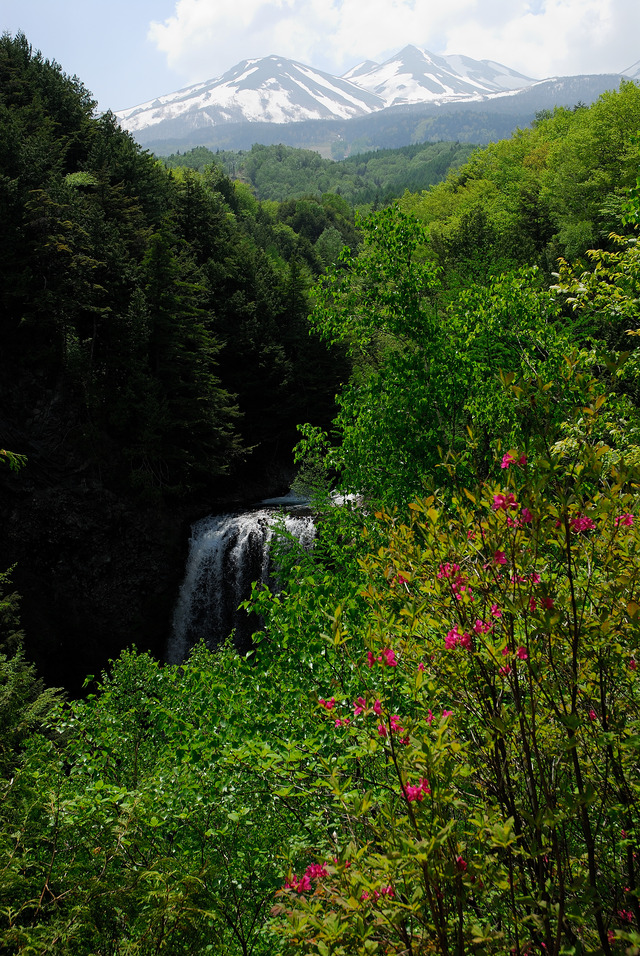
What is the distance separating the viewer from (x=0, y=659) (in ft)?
31.7

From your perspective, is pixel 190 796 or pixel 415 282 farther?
pixel 415 282

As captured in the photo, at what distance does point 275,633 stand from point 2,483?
714 inches

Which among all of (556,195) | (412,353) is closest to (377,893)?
(412,353)

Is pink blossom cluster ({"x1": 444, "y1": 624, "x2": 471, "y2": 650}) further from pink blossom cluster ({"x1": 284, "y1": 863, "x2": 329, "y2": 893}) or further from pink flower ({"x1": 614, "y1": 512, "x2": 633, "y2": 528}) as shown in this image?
pink blossom cluster ({"x1": 284, "y1": 863, "x2": 329, "y2": 893})

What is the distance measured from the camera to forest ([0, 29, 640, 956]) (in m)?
1.83

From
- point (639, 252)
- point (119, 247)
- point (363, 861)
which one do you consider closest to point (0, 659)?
point (363, 861)

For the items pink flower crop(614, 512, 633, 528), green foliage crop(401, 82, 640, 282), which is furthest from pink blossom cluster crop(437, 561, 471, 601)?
green foliage crop(401, 82, 640, 282)

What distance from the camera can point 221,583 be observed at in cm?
1986

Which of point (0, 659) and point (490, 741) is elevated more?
point (490, 741)

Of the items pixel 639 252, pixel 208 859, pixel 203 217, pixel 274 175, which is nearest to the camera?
pixel 208 859

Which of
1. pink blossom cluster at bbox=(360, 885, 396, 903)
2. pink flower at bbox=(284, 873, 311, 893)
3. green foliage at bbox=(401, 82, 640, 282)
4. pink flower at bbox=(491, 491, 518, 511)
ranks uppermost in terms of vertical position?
green foliage at bbox=(401, 82, 640, 282)

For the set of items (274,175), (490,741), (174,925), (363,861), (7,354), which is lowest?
(174,925)

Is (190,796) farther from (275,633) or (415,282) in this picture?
(415,282)

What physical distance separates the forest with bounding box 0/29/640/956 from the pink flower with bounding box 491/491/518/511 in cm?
2
